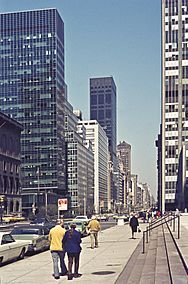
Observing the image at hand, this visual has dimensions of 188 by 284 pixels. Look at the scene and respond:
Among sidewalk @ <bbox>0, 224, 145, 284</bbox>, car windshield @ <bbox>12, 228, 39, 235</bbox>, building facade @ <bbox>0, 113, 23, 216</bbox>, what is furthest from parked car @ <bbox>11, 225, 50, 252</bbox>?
building facade @ <bbox>0, 113, 23, 216</bbox>

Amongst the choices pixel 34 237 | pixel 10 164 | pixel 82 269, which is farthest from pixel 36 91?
pixel 82 269

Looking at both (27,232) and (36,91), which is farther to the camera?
(36,91)

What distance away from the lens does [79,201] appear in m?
186

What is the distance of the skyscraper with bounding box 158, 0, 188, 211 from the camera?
14412cm

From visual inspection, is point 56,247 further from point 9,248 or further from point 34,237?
point 34,237

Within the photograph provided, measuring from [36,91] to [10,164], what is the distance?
1533 inches

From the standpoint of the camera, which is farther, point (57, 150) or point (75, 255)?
point (57, 150)

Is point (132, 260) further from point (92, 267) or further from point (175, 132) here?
point (175, 132)

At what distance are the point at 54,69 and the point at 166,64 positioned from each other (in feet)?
118

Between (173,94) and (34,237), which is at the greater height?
(173,94)

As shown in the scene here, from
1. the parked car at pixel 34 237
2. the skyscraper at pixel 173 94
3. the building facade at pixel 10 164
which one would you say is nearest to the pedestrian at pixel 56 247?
the parked car at pixel 34 237

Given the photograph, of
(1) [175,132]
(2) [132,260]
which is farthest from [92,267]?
(1) [175,132]

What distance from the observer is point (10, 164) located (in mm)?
130875

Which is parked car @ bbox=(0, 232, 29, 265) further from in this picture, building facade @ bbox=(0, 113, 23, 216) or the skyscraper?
the skyscraper
